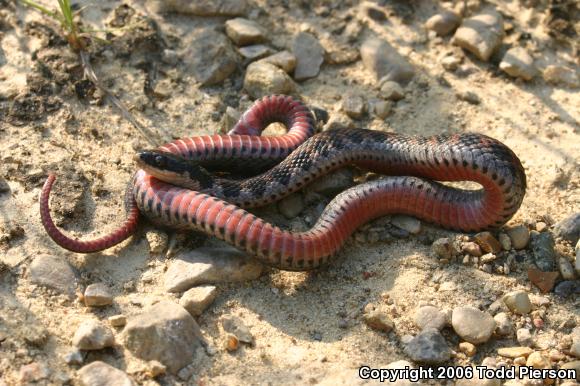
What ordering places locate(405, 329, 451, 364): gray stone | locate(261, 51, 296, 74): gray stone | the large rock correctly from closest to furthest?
locate(405, 329, 451, 364): gray stone
locate(261, 51, 296, 74): gray stone
the large rock

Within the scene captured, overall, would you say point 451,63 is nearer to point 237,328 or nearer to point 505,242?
point 505,242

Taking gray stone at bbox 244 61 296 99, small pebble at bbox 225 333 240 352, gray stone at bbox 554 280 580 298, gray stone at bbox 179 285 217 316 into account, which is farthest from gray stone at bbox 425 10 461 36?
small pebble at bbox 225 333 240 352

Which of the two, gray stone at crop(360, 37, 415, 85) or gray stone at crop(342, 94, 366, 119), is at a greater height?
gray stone at crop(360, 37, 415, 85)

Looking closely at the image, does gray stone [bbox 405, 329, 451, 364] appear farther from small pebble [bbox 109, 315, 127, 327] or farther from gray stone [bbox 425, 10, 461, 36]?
gray stone [bbox 425, 10, 461, 36]

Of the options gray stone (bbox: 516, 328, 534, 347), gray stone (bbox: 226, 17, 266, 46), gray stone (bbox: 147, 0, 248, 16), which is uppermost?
gray stone (bbox: 147, 0, 248, 16)

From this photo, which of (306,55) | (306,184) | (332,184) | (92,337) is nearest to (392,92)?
(306,55)

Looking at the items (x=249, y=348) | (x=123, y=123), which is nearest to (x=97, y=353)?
(x=249, y=348)

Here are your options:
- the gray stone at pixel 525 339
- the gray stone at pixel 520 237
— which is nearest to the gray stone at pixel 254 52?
the gray stone at pixel 520 237
